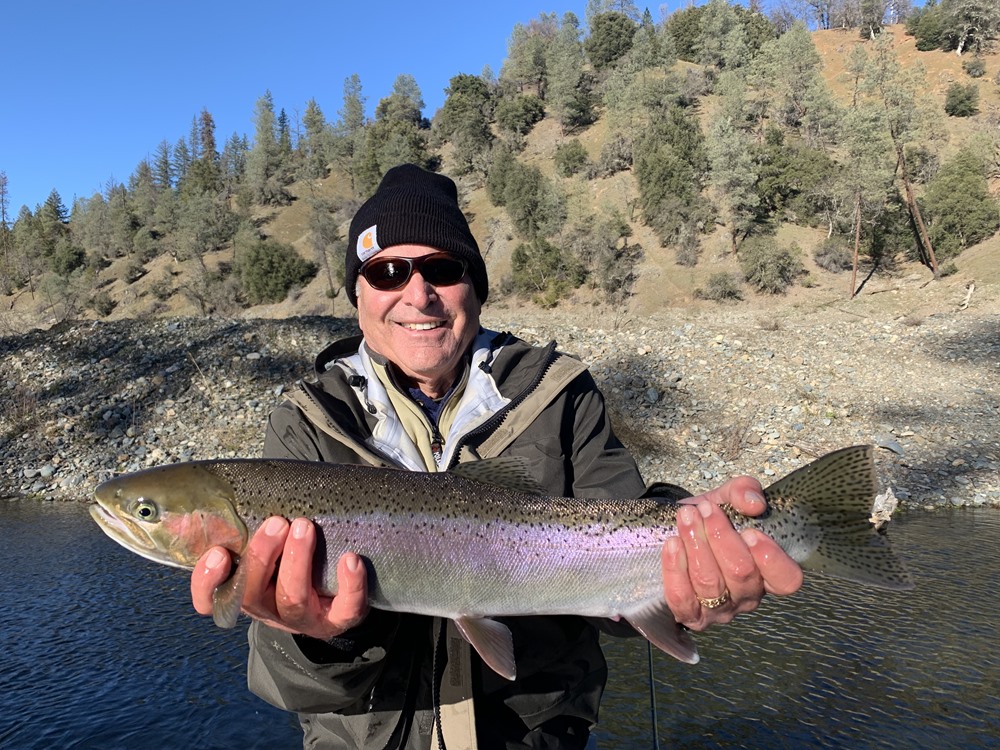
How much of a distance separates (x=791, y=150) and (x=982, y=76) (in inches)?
953

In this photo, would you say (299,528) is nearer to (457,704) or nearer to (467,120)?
(457,704)

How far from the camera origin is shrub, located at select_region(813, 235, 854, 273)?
35.6 metres

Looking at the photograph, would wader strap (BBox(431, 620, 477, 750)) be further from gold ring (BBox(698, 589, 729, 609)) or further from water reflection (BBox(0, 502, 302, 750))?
water reflection (BBox(0, 502, 302, 750))

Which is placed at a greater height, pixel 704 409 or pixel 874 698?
pixel 704 409

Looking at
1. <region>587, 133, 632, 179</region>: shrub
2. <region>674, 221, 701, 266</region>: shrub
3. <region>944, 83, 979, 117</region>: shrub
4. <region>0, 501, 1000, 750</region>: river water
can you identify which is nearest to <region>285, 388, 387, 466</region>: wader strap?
<region>0, 501, 1000, 750</region>: river water

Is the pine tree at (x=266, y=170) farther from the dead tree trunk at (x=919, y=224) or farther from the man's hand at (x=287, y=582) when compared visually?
the man's hand at (x=287, y=582)

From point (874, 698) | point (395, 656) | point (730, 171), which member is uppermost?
point (730, 171)

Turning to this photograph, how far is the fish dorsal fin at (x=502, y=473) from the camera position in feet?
8.80

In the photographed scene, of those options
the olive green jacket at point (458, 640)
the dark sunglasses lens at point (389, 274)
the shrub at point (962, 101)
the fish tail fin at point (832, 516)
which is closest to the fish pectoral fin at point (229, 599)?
the olive green jacket at point (458, 640)

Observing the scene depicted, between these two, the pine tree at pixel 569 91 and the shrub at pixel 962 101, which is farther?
the pine tree at pixel 569 91

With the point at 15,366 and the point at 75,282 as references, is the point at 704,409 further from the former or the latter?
the point at 75,282

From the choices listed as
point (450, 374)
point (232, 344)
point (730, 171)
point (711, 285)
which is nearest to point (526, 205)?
point (730, 171)

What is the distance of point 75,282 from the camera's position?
190 feet

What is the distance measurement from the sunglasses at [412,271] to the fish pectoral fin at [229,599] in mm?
1362
